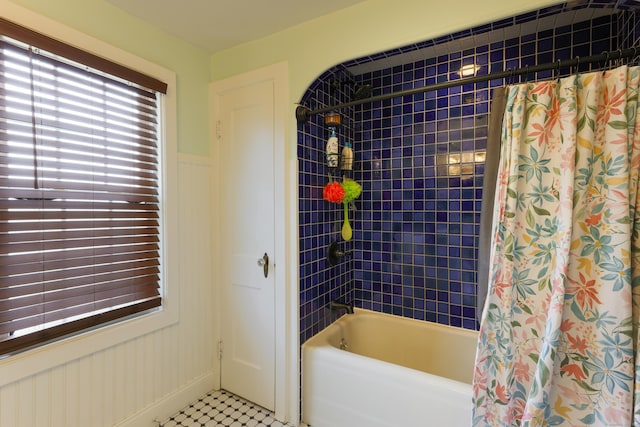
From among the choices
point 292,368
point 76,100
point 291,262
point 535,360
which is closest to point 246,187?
point 291,262

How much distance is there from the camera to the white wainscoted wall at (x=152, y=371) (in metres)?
1.44

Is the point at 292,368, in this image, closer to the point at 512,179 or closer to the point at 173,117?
the point at 512,179

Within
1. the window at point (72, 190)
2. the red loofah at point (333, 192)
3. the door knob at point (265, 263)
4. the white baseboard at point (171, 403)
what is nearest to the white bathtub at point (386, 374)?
the door knob at point (265, 263)

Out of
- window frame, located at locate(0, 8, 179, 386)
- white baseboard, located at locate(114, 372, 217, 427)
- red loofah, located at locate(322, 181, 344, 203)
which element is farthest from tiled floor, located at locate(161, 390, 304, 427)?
red loofah, located at locate(322, 181, 344, 203)

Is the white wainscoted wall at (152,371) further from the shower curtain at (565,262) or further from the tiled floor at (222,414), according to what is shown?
the shower curtain at (565,262)

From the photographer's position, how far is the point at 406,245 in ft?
7.56

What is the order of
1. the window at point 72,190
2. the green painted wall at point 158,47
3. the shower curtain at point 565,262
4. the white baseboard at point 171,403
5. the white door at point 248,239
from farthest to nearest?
the white door at point 248,239 → the white baseboard at point 171,403 → the green painted wall at point 158,47 → the window at point 72,190 → the shower curtain at point 565,262

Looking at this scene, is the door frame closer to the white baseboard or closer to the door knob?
the door knob

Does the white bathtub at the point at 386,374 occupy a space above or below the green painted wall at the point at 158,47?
below

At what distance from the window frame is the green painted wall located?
0.05 metres

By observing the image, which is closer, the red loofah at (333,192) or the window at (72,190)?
the window at (72,190)

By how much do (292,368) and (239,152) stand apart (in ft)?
4.75

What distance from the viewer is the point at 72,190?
1.53 m

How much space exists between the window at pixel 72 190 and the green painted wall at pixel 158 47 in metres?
0.15
